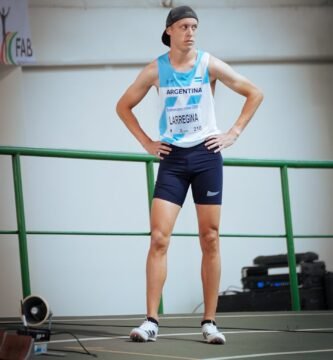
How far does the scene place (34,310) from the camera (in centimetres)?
478

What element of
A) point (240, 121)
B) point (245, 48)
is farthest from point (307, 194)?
point (240, 121)

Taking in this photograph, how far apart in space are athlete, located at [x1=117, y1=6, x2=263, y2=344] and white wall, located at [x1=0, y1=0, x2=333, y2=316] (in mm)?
5246

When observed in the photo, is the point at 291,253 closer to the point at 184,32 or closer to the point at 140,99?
the point at 140,99

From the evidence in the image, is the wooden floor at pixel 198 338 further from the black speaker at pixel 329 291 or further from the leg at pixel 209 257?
the black speaker at pixel 329 291

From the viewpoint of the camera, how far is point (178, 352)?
4.84 metres

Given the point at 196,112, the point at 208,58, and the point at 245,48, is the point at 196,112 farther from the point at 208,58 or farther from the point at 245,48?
the point at 245,48

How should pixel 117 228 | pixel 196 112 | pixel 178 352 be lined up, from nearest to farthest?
pixel 178 352, pixel 196 112, pixel 117 228

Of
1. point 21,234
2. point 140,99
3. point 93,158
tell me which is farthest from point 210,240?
point 93,158

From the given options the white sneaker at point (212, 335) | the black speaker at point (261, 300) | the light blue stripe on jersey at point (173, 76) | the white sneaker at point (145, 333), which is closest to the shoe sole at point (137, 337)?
the white sneaker at point (145, 333)

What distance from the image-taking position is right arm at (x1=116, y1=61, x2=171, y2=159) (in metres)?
5.29

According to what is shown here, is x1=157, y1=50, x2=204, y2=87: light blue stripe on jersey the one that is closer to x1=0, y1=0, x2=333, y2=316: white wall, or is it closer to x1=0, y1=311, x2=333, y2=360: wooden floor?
x1=0, y1=311, x2=333, y2=360: wooden floor

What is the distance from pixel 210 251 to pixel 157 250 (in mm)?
278

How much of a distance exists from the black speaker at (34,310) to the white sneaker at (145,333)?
21.5 inches

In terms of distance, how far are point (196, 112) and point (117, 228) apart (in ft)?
18.8
